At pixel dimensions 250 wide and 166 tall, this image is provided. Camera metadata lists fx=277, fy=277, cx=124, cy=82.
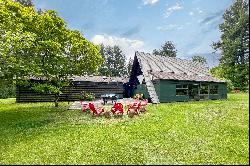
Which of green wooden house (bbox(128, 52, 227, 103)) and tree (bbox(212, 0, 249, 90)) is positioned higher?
tree (bbox(212, 0, 249, 90))

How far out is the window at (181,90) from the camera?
3395 cm

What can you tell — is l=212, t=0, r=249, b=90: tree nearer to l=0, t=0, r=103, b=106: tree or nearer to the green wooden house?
the green wooden house

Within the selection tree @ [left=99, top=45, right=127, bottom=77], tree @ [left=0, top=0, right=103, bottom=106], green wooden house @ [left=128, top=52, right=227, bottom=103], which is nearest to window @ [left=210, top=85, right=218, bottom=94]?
green wooden house @ [left=128, top=52, right=227, bottom=103]

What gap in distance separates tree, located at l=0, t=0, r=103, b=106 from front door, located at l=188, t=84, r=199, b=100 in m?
13.3

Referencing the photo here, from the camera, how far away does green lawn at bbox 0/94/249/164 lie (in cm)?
1137

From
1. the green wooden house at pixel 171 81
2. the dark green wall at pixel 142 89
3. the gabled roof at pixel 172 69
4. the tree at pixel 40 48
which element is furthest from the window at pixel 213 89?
the tree at pixel 40 48

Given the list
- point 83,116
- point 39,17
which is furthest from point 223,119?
point 39,17

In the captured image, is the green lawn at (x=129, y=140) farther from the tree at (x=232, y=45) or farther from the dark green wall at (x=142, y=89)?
the tree at (x=232, y=45)

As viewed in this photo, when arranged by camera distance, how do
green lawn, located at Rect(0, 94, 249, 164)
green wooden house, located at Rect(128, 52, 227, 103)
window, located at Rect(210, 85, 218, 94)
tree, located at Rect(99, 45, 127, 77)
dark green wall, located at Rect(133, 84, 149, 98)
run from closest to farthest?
green lawn, located at Rect(0, 94, 249, 164) < green wooden house, located at Rect(128, 52, 227, 103) < dark green wall, located at Rect(133, 84, 149, 98) < window, located at Rect(210, 85, 218, 94) < tree, located at Rect(99, 45, 127, 77)

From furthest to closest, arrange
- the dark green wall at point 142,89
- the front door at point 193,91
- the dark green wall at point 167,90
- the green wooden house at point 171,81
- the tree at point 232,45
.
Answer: the tree at point 232,45 < the dark green wall at point 142,89 < the front door at point 193,91 < the green wooden house at point 171,81 < the dark green wall at point 167,90

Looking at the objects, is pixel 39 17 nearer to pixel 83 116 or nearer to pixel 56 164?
pixel 83 116

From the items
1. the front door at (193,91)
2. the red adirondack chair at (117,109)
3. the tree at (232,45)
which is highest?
the tree at (232,45)

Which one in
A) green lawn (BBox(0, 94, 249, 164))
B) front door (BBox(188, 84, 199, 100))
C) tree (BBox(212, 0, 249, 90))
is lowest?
green lawn (BBox(0, 94, 249, 164))

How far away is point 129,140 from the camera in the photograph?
1391 cm
